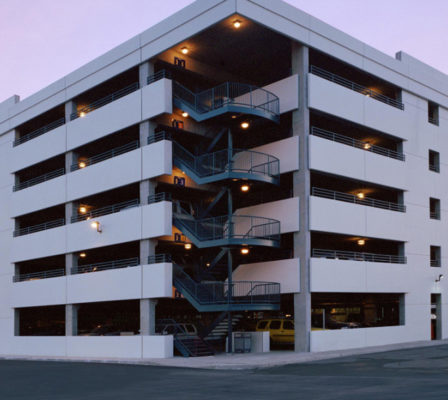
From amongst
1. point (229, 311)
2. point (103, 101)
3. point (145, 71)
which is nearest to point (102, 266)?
point (103, 101)

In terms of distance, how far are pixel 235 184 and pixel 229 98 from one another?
15.1ft

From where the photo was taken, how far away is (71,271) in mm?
41719

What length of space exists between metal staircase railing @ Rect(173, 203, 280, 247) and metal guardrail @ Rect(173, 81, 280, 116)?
556cm

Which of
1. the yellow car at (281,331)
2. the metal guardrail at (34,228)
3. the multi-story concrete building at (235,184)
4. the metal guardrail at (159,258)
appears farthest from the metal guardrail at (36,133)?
the yellow car at (281,331)

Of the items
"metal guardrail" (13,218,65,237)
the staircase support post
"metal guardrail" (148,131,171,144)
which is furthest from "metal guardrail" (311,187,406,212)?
"metal guardrail" (13,218,65,237)

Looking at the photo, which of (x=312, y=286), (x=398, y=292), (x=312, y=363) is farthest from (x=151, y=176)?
(x=398, y=292)

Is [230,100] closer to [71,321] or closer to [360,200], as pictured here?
[360,200]

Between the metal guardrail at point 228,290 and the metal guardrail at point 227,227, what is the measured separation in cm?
220

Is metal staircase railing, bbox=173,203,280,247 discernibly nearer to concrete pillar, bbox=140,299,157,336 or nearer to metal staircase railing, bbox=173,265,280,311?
metal staircase railing, bbox=173,265,280,311

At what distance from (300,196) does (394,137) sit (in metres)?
9.96

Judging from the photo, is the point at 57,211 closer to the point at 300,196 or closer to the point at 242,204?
the point at 242,204

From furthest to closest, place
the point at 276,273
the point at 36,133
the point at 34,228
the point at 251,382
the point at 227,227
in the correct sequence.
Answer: the point at 34,228
the point at 36,133
the point at 276,273
the point at 227,227
the point at 251,382

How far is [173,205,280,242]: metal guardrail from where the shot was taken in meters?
33.7

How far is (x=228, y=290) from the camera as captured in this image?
3262 centimetres
